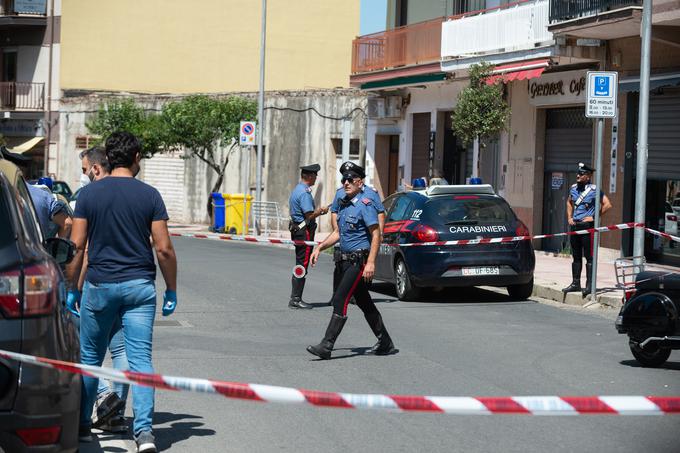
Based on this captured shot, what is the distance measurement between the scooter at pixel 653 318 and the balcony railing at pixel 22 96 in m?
42.7

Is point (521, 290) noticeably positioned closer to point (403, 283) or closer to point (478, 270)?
point (478, 270)

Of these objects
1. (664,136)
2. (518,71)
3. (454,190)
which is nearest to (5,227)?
(454,190)

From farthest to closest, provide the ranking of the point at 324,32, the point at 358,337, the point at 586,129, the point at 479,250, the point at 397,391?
the point at 324,32, the point at 586,129, the point at 479,250, the point at 358,337, the point at 397,391

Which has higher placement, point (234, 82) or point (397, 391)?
point (234, 82)

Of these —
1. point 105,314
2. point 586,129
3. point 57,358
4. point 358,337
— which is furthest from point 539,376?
point 586,129

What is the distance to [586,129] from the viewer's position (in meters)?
25.3

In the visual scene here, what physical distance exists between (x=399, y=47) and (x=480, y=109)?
741 cm

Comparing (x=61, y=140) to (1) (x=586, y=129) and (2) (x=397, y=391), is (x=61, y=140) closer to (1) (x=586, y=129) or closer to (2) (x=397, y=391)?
(1) (x=586, y=129)

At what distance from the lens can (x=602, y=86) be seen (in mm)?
15867

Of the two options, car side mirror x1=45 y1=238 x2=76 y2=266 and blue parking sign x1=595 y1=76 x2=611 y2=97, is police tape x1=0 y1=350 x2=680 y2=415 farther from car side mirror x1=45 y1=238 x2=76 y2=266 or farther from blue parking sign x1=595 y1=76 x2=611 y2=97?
blue parking sign x1=595 y1=76 x2=611 y2=97

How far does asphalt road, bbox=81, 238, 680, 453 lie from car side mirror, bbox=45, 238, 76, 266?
3.99 feet

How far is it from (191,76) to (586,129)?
87.8 feet

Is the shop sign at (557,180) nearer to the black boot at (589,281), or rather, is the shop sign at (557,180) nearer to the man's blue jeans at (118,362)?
the black boot at (589,281)

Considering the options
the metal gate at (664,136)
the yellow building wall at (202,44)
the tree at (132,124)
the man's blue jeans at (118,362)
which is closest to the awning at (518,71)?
the metal gate at (664,136)
